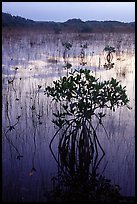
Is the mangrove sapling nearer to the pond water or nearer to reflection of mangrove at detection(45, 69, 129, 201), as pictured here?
reflection of mangrove at detection(45, 69, 129, 201)

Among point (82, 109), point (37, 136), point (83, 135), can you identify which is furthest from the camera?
point (37, 136)

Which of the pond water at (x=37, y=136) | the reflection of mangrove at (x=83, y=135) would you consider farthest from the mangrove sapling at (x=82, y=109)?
the pond water at (x=37, y=136)

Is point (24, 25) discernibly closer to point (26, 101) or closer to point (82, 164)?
point (26, 101)

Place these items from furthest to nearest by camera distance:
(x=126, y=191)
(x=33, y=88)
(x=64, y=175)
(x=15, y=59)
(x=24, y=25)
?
(x=24, y=25) < (x=15, y=59) < (x=33, y=88) < (x=64, y=175) < (x=126, y=191)

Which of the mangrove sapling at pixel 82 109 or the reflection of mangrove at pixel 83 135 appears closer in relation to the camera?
the reflection of mangrove at pixel 83 135

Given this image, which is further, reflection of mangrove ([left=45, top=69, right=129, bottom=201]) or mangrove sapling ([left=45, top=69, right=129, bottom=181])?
mangrove sapling ([left=45, top=69, right=129, bottom=181])

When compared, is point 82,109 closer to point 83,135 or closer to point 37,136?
point 83,135

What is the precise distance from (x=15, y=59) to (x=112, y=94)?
10.7 meters

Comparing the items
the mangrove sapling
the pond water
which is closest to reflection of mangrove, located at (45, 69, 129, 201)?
the mangrove sapling

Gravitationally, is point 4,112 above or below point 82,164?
above

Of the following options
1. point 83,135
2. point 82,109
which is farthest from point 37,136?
point 82,109

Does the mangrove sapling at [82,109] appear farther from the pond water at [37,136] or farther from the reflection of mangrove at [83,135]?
the pond water at [37,136]

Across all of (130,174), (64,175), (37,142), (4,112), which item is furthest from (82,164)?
(4,112)

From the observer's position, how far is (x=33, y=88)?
10695mm
